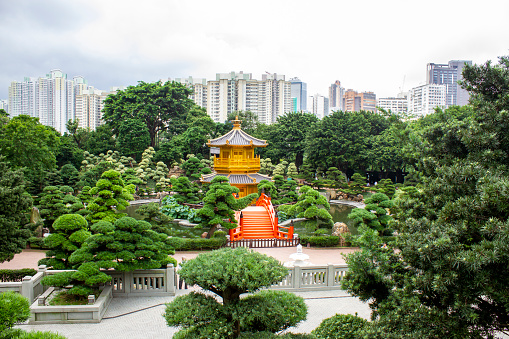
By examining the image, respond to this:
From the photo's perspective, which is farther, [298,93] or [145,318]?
[298,93]

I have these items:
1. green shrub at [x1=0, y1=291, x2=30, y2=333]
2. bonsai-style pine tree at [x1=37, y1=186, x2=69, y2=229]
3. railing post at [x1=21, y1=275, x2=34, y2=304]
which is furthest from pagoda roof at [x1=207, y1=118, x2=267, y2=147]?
green shrub at [x1=0, y1=291, x2=30, y2=333]

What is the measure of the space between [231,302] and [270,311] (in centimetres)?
68

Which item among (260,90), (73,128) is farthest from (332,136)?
(260,90)

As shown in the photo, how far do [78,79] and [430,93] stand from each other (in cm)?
12135

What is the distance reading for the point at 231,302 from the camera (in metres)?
6.41

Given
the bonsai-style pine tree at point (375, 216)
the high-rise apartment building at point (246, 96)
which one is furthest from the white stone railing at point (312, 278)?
the high-rise apartment building at point (246, 96)

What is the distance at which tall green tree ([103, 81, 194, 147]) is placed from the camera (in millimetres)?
47281

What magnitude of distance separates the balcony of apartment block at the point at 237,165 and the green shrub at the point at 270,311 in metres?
20.3

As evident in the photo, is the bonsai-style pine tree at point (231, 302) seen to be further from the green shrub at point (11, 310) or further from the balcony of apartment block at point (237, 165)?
the balcony of apartment block at point (237, 165)

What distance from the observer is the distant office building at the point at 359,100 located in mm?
131913

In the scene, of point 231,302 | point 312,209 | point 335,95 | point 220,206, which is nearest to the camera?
point 231,302

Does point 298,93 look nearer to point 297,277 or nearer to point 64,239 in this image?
point 297,277

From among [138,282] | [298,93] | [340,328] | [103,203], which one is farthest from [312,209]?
[298,93]

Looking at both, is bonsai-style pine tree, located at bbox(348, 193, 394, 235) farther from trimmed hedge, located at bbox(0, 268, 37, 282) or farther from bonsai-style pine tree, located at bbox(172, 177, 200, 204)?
trimmed hedge, located at bbox(0, 268, 37, 282)
